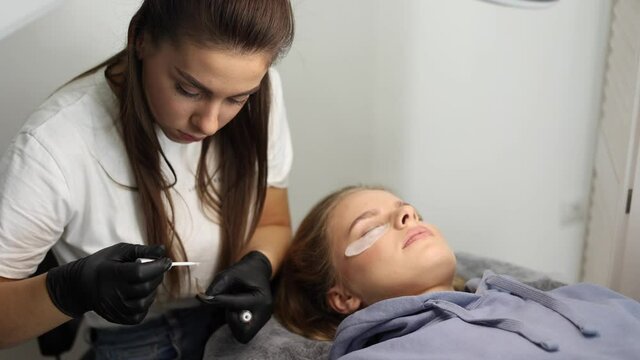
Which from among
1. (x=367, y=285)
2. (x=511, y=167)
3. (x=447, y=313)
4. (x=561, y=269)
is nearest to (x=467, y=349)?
(x=447, y=313)

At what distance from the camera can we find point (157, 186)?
1.24 m

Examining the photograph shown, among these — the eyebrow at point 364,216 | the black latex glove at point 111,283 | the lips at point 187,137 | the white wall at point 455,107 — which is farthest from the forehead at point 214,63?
the white wall at point 455,107

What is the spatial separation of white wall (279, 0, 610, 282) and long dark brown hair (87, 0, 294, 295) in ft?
1.64

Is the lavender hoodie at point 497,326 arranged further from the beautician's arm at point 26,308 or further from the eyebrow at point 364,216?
the beautician's arm at point 26,308

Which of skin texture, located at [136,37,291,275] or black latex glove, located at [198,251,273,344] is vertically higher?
skin texture, located at [136,37,291,275]

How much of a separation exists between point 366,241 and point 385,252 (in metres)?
0.05

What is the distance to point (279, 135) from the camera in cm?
148

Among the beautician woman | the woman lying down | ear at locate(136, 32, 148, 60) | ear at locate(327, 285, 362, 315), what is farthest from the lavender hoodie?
ear at locate(136, 32, 148, 60)

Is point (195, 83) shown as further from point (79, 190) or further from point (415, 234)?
point (415, 234)

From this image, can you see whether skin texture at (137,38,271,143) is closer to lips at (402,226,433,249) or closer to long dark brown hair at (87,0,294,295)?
long dark brown hair at (87,0,294,295)

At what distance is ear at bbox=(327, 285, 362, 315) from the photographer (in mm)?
1348

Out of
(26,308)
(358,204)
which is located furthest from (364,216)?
(26,308)

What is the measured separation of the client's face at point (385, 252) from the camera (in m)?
1.27

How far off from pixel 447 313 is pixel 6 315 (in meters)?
0.76
